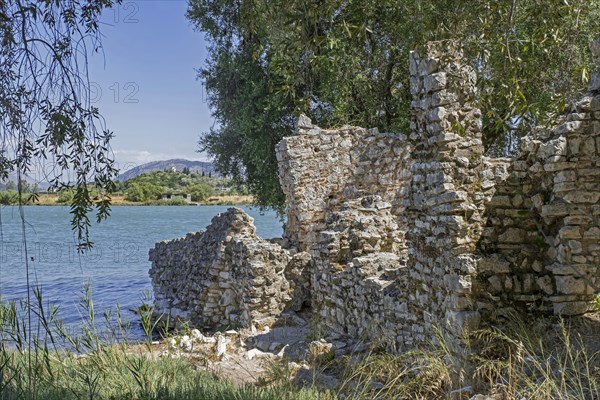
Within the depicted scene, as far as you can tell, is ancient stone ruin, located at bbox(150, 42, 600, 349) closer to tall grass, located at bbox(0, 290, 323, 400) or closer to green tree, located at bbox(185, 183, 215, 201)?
tall grass, located at bbox(0, 290, 323, 400)

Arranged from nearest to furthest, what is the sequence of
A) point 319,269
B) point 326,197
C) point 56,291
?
point 319,269 → point 326,197 → point 56,291

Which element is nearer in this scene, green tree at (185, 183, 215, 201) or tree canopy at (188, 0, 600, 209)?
tree canopy at (188, 0, 600, 209)

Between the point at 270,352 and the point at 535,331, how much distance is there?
5.18 meters

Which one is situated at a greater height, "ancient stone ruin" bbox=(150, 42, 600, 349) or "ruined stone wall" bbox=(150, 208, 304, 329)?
"ancient stone ruin" bbox=(150, 42, 600, 349)

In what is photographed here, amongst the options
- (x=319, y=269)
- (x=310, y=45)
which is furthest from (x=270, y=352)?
(x=310, y=45)

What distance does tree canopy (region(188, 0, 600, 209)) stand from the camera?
6.12m

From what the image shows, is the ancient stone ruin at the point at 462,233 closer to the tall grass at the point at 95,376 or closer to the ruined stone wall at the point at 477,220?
the ruined stone wall at the point at 477,220

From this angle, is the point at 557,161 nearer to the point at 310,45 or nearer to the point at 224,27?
the point at 310,45

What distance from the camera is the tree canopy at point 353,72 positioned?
6121mm

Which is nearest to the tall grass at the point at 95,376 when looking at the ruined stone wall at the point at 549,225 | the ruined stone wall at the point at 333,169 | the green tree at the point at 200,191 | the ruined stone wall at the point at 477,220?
the ruined stone wall at the point at 477,220

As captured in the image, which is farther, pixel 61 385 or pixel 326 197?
pixel 326 197

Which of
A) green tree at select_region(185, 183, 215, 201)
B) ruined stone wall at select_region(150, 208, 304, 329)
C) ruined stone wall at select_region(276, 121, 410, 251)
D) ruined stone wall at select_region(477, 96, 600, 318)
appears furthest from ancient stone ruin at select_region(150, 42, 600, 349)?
green tree at select_region(185, 183, 215, 201)

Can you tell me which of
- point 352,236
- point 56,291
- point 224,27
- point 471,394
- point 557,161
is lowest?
point 56,291

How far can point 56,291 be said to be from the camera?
86.4 ft
